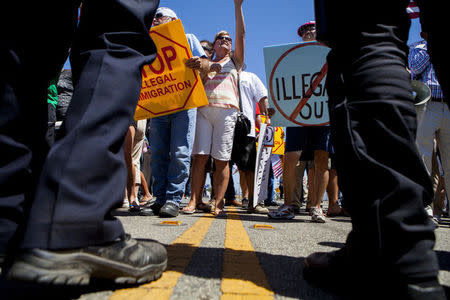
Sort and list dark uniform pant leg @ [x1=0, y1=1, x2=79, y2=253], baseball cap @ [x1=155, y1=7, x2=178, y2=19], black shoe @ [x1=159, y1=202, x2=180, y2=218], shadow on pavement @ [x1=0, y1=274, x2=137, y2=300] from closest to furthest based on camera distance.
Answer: shadow on pavement @ [x1=0, y1=274, x2=137, y2=300] → dark uniform pant leg @ [x1=0, y1=1, x2=79, y2=253] → black shoe @ [x1=159, y1=202, x2=180, y2=218] → baseball cap @ [x1=155, y1=7, x2=178, y2=19]

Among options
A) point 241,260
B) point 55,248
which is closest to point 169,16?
point 241,260

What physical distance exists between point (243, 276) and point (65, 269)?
23.2 inches

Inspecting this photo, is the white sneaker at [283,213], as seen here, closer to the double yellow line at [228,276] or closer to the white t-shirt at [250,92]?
the white t-shirt at [250,92]

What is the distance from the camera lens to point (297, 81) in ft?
13.4

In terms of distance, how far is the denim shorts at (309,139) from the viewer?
374 cm

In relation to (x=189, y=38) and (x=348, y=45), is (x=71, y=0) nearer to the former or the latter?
(x=348, y=45)

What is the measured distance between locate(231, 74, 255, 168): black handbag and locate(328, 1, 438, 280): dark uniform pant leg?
3289 millimetres

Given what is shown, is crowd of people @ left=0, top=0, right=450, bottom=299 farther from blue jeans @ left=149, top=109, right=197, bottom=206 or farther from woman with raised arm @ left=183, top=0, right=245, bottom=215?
woman with raised arm @ left=183, top=0, right=245, bottom=215

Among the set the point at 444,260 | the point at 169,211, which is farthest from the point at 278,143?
the point at 444,260

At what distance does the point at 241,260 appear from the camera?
54.7 inches

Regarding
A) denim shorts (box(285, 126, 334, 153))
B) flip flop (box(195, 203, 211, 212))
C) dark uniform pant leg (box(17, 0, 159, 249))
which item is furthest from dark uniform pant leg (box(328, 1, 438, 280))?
flip flop (box(195, 203, 211, 212))

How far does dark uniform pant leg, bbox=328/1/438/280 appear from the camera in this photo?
0.85m

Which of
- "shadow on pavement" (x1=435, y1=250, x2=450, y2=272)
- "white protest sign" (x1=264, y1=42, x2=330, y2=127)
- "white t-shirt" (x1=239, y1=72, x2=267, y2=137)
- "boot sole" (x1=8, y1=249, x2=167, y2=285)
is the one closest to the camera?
"boot sole" (x1=8, y1=249, x2=167, y2=285)

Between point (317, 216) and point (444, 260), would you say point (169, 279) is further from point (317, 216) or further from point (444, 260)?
point (317, 216)
